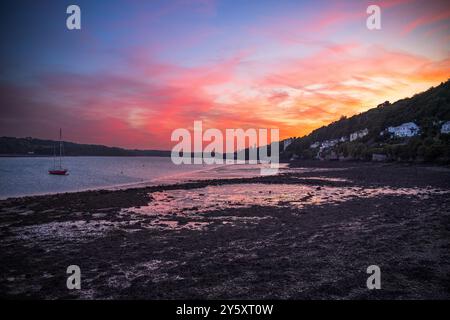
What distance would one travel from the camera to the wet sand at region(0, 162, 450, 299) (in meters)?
7.22

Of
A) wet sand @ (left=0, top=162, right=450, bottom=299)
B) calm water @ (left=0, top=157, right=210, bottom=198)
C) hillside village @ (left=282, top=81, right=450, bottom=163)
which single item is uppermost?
hillside village @ (left=282, top=81, right=450, bottom=163)

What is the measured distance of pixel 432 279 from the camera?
7312 mm

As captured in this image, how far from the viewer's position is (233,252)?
10.5 metres

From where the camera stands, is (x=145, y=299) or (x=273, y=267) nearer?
(x=145, y=299)

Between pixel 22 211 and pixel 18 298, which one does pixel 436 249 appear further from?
pixel 22 211

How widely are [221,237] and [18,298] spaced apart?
753 cm

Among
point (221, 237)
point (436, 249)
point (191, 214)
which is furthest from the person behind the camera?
point (191, 214)

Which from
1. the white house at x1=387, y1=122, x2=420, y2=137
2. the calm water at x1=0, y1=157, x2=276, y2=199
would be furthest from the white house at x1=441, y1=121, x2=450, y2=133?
the calm water at x1=0, y1=157, x2=276, y2=199

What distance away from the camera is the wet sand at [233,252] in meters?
7.22

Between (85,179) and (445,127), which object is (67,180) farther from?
(445,127)

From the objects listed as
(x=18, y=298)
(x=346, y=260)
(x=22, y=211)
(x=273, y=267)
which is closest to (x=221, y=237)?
(x=273, y=267)

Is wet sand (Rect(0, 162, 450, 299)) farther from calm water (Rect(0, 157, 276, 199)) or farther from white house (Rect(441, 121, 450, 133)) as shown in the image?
white house (Rect(441, 121, 450, 133))
